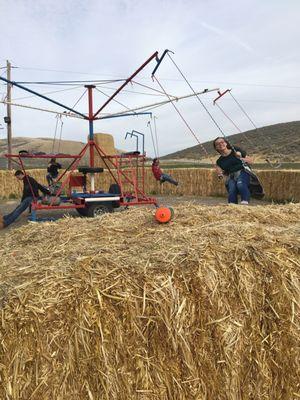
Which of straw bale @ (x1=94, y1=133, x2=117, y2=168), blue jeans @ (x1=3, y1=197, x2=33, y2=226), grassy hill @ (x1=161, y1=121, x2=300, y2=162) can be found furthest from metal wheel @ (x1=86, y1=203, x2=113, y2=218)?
grassy hill @ (x1=161, y1=121, x2=300, y2=162)

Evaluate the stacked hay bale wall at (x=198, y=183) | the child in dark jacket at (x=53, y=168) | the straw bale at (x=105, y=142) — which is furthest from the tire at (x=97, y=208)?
the straw bale at (x=105, y=142)

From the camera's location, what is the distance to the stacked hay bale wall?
51.9 ft

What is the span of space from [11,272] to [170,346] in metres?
1.09

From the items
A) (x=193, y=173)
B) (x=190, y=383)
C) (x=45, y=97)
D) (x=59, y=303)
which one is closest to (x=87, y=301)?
(x=59, y=303)

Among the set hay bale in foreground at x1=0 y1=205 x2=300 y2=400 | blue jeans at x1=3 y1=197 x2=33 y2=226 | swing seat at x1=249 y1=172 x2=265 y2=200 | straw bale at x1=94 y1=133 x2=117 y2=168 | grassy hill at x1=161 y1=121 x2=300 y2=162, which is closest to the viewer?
hay bale in foreground at x1=0 y1=205 x2=300 y2=400

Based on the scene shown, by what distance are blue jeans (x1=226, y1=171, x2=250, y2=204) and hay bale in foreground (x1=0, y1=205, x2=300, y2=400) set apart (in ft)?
12.3

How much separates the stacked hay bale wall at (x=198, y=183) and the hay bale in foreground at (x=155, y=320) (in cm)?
1349

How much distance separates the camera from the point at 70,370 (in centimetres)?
218

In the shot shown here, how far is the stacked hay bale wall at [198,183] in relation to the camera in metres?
15.8

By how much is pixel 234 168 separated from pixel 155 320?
4.66 meters

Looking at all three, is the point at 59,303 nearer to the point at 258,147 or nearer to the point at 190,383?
the point at 190,383

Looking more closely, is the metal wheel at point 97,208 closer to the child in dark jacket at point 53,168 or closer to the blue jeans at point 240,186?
the blue jeans at point 240,186

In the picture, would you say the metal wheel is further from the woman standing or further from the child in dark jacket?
the child in dark jacket

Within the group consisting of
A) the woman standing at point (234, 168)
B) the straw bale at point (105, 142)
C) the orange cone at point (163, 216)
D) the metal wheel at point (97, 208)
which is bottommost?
the metal wheel at point (97, 208)
